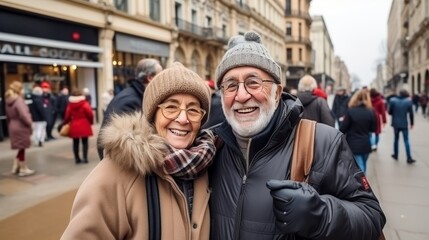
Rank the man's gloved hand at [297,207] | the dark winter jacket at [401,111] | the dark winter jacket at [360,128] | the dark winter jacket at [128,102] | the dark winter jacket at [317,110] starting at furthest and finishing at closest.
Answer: the dark winter jacket at [401,111]
the dark winter jacket at [360,128]
the dark winter jacket at [317,110]
the dark winter jacket at [128,102]
the man's gloved hand at [297,207]

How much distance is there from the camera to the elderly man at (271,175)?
1.40m

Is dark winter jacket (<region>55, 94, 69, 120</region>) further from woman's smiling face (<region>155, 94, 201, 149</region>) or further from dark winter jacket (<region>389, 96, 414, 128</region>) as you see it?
woman's smiling face (<region>155, 94, 201, 149</region>)

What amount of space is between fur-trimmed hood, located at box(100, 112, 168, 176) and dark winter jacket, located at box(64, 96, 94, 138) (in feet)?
23.6

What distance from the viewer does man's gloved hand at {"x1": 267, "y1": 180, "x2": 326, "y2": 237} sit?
1.37 m

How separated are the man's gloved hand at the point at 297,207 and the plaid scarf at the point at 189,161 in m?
0.40

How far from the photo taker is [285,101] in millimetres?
1880

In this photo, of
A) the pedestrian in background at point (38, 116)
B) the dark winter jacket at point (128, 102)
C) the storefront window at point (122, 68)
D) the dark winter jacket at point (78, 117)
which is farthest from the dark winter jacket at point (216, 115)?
the storefront window at point (122, 68)

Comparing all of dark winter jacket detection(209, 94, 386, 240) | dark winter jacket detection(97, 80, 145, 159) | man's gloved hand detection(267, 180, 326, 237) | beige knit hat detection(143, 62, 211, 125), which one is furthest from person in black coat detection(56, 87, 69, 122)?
man's gloved hand detection(267, 180, 326, 237)

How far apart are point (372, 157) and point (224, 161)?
332 inches

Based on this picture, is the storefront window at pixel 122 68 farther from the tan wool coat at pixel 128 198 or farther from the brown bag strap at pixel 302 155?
the brown bag strap at pixel 302 155

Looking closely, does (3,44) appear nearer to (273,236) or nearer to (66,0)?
(66,0)

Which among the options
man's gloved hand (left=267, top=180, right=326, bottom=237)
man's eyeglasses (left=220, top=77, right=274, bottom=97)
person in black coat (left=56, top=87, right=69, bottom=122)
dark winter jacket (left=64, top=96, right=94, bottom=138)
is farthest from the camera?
person in black coat (left=56, top=87, right=69, bottom=122)

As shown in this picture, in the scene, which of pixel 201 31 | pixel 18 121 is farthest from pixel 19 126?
pixel 201 31

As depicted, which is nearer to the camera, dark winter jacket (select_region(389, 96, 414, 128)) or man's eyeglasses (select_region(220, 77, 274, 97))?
man's eyeglasses (select_region(220, 77, 274, 97))
